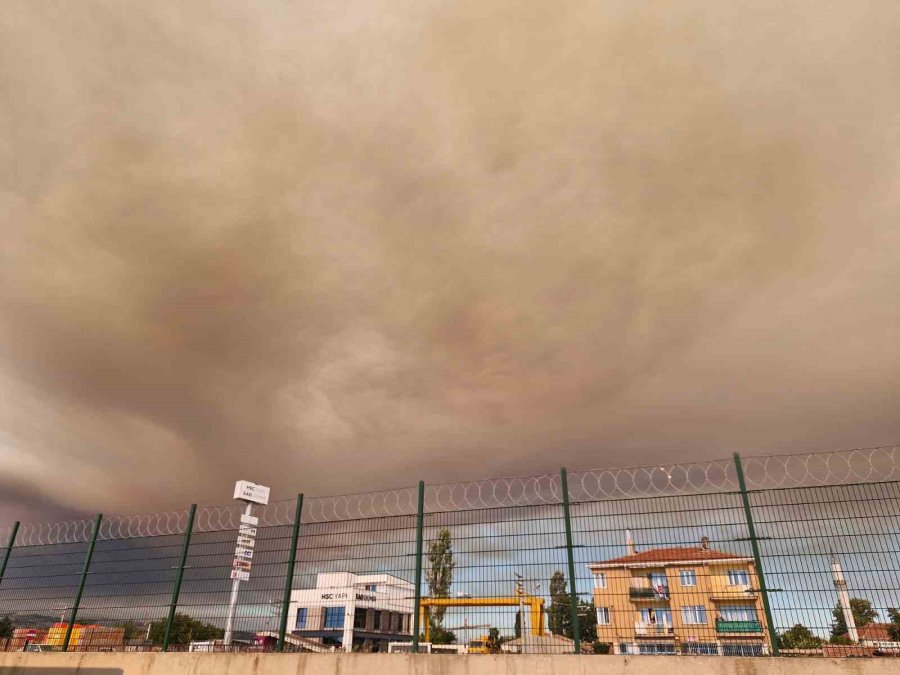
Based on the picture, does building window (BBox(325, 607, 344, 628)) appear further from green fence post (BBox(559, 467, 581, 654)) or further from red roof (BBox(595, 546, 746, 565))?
red roof (BBox(595, 546, 746, 565))

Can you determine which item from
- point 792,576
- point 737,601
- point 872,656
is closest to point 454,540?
point 737,601

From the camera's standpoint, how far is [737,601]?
23.2 feet

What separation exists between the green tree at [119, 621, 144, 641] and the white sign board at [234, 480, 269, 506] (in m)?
7.51

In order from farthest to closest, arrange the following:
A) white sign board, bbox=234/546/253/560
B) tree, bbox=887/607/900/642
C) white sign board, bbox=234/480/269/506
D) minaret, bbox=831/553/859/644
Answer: white sign board, bbox=234/480/269/506, white sign board, bbox=234/546/253/560, minaret, bbox=831/553/859/644, tree, bbox=887/607/900/642

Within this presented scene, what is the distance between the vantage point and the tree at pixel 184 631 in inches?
373

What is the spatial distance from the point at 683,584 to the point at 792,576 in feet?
4.25

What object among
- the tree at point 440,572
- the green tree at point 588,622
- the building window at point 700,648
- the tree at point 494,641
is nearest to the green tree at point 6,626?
the tree at point 440,572

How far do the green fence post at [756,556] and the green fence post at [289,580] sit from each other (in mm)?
7007

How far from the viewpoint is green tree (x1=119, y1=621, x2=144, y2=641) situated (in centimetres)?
1000

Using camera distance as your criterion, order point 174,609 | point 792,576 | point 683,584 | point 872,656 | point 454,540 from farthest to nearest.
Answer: point 174,609 → point 454,540 → point 683,584 → point 792,576 → point 872,656

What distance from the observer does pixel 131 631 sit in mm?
10086

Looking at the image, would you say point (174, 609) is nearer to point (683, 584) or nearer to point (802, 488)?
point (683, 584)

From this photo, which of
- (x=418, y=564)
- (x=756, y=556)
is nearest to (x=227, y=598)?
(x=418, y=564)

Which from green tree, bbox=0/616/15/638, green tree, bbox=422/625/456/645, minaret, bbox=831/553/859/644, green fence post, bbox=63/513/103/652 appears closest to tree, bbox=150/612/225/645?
green fence post, bbox=63/513/103/652
